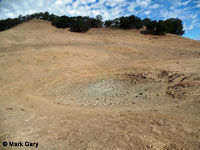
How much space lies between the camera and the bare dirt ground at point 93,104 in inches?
91.1

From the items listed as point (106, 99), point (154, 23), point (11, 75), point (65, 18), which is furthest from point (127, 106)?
point (65, 18)

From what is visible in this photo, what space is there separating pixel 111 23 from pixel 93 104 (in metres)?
24.8

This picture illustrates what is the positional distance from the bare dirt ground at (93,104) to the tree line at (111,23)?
50.0ft

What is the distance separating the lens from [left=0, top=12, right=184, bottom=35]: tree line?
2121 centimetres

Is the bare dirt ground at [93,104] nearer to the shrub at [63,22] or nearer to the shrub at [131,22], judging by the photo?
the shrub at [63,22]

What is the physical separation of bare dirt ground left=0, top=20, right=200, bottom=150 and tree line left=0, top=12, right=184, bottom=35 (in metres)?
15.2

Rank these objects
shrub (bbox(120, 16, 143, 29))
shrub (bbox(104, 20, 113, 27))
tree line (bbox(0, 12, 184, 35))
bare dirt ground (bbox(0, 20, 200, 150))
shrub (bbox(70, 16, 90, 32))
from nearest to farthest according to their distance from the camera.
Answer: bare dirt ground (bbox(0, 20, 200, 150)), tree line (bbox(0, 12, 184, 35)), shrub (bbox(70, 16, 90, 32)), shrub (bbox(120, 16, 143, 29)), shrub (bbox(104, 20, 113, 27))

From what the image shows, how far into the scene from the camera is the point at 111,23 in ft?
86.8

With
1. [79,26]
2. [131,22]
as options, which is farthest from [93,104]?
A: [131,22]

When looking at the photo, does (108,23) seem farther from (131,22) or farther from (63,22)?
(63,22)

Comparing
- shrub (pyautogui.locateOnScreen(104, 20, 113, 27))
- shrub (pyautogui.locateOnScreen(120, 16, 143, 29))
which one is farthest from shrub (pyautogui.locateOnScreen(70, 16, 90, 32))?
shrub (pyautogui.locateOnScreen(120, 16, 143, 29))

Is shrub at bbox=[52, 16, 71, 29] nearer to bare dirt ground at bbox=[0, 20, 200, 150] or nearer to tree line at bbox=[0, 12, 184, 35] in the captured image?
tree line at bbox=[0, 12, 184, 35]

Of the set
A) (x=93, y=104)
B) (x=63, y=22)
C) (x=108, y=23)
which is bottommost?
(x=93, y=104)

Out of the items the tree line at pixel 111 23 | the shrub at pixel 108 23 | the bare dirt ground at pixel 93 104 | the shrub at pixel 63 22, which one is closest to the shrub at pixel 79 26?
the tree line at pixel 111 23
